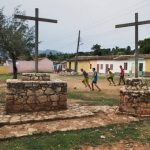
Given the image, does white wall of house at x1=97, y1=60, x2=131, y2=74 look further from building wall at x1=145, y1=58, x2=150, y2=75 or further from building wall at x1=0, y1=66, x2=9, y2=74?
building wall at x1=0, y1=66, x2=9, y2=74

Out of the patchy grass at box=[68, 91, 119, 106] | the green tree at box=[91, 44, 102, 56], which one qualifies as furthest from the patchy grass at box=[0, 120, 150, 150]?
the green tree at box=[91, 44, 102, 56]

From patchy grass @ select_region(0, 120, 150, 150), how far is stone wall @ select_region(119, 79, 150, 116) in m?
0.98

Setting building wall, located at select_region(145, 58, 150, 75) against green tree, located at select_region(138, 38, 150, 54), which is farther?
green tree, located at select_region(138, 38, 150, 54)

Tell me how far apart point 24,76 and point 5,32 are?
417 inches

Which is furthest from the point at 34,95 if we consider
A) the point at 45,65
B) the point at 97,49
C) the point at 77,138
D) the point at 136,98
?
the point at 97,49

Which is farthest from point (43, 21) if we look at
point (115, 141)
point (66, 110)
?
point (115, 141)

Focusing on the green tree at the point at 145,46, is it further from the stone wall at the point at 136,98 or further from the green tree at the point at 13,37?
the stone wall at the point at 136,98

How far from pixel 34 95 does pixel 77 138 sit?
214cm

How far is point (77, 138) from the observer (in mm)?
3320

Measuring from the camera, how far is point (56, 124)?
4066mm

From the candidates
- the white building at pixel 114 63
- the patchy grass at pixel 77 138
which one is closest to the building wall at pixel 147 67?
the white building at pixel 114 63

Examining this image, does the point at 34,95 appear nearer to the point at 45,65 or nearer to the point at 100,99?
the point at 100,99

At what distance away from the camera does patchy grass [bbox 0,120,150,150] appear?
302 centimetres

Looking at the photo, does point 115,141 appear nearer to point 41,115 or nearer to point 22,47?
point 41,115
